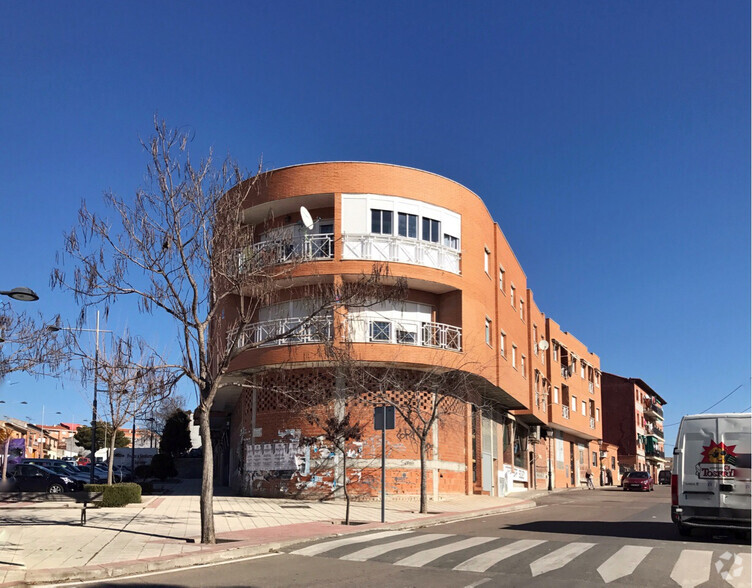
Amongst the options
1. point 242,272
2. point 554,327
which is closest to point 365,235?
point 242,272

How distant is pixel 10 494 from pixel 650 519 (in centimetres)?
2033

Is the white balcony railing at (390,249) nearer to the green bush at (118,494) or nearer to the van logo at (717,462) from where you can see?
the green bush at (118,494)

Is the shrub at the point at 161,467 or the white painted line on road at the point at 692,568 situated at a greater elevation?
the white painted line on road at the point at 692,568

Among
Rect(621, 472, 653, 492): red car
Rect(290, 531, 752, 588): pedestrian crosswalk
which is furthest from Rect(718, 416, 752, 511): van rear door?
Rect(621, 472, 653, 492): red car

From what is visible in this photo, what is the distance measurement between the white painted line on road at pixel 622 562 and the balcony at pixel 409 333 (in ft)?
48.1

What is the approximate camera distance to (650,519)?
19.2 metres

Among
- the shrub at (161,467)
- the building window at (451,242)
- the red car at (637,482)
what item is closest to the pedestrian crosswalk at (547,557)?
the building window at (451,242)

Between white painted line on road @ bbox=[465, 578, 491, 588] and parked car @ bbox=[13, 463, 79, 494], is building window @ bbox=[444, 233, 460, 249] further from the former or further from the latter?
white painted line on road @ bbox=[465, 578, 491, 588]

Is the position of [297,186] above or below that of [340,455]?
above

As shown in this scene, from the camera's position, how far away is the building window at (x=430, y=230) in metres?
27.6

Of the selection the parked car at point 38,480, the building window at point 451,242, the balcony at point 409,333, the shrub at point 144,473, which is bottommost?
the shrub at point 144,473

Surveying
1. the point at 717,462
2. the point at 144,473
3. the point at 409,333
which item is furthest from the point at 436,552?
the point at 144,473

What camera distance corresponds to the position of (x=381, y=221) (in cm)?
2691

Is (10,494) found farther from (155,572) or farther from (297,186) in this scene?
(155,572)
